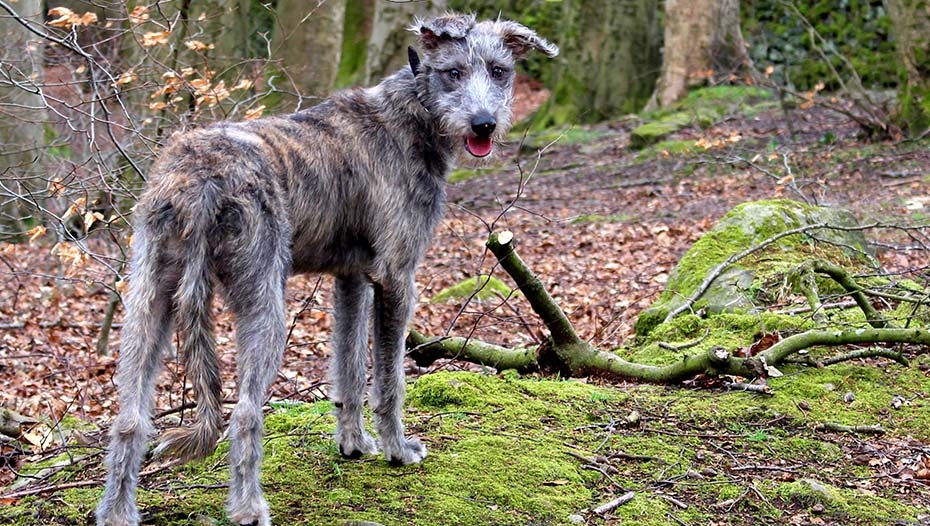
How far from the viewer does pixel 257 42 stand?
850 inches

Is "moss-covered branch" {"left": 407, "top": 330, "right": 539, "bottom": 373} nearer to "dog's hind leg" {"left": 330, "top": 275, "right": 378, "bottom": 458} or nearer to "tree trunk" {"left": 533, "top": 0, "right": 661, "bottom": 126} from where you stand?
"dog's hind leg" {"left": 330, "top": 275, "right": 378, "bottom": 458}

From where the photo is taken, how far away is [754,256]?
8.75m

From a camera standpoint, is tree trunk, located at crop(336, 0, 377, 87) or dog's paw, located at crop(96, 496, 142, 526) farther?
tree trunk, located at crop(336, 0, 377, 87)

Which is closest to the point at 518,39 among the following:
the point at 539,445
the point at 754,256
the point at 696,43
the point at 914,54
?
the point at 539,445

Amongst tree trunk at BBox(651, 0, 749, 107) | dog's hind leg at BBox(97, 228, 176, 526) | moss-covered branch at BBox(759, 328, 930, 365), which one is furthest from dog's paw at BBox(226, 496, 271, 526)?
tree trunk at BBox(651, 0, 749, 107)

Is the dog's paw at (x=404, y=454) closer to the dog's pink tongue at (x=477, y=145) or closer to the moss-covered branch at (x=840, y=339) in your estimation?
the dog's pink tongue at (x=477, y=145)

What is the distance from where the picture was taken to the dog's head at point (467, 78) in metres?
5.14

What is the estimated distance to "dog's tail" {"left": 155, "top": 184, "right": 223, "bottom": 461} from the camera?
4266 millimetres

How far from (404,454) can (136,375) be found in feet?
5.36

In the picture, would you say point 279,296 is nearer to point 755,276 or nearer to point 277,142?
point 277,142

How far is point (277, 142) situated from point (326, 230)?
49 centimetres

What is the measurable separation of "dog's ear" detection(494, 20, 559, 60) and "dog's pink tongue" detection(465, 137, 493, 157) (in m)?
0.67

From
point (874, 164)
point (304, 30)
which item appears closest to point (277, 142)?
point (304, 30)

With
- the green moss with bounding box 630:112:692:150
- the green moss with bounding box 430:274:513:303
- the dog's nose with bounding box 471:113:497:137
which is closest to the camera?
the dog's nose with bounding box 471:113:497:137
